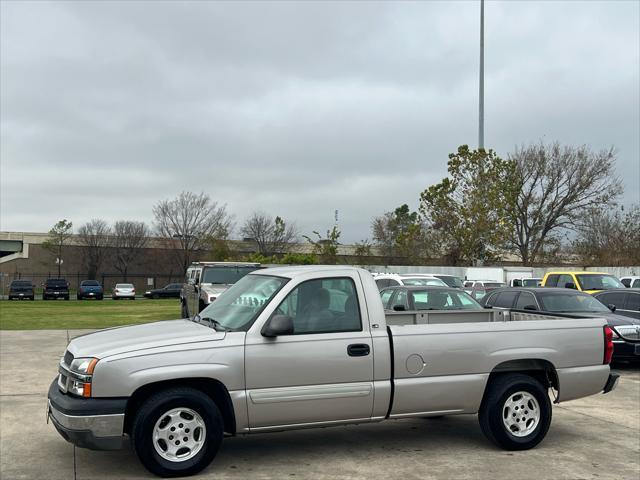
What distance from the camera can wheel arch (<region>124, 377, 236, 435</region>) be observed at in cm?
582

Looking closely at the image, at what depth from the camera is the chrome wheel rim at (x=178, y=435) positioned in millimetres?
5789

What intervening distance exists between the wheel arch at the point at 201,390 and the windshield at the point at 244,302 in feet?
1.81

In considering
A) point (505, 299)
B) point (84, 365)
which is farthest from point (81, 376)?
point (505, 299)

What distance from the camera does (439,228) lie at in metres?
46.4

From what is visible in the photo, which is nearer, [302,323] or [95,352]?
[95,352]

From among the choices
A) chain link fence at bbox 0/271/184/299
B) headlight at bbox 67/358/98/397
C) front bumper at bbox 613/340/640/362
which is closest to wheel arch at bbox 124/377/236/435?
headlight at bbox 67/358/98/397

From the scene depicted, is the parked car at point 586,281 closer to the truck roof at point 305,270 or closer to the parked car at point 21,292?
the truck roof at point 305,270

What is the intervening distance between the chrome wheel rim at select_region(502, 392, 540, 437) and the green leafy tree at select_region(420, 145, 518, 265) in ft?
125

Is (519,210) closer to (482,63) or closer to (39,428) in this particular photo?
(482,63)

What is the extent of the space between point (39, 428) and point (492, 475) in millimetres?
4976

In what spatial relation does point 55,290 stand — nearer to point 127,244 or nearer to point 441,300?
point 127,244

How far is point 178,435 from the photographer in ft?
19.2

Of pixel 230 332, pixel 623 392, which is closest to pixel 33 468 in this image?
pixel 230 332

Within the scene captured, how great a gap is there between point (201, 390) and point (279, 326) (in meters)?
0.94
